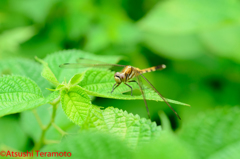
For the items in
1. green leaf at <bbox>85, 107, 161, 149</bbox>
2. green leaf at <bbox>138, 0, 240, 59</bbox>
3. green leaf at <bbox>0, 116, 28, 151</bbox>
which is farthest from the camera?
green leaf at <bbox>138, 0, 240, 59</bbox>

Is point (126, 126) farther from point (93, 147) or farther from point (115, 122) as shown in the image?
point (93, 147)

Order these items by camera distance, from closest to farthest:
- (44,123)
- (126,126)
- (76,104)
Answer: (126,126) → (76,104) → (44,123)

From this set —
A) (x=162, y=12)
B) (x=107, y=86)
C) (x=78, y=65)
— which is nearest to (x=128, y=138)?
(x=107, y=86)

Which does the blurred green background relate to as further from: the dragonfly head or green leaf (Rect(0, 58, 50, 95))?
green leaf (Rect(0, 58, 50, 95))

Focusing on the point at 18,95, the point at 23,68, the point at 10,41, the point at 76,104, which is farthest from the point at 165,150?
the point at 10,41

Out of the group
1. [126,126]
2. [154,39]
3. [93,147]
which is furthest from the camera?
[154,39]

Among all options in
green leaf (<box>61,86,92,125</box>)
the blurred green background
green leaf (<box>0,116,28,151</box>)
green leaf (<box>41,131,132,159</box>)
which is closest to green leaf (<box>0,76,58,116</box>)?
green leaf (<box>61,86,92,125</box>)

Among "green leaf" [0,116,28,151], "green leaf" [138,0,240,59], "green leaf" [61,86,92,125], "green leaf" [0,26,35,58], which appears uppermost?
"green leaf" [0,26,35,58]

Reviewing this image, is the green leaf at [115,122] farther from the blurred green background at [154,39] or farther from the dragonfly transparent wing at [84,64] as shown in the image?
the blurred green background at [154,39]
